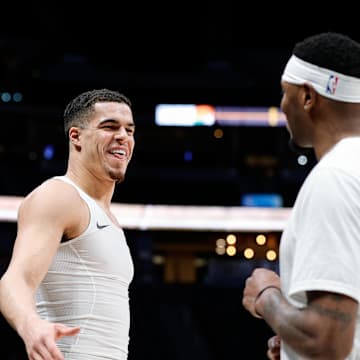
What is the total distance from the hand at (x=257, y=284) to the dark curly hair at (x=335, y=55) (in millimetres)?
444

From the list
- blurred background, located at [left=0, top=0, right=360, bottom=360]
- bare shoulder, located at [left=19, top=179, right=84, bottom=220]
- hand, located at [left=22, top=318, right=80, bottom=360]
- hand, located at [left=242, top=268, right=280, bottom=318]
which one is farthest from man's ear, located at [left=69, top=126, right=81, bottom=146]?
blurred background, located at [left=0, top=0, right=360, bottom=360]

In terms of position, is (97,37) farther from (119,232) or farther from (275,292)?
(275,292)

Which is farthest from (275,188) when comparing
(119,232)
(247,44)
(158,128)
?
(119,232)

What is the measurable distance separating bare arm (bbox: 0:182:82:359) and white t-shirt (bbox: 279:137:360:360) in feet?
2.42

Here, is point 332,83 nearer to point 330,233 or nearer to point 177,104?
point 330,233

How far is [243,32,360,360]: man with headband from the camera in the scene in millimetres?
1484

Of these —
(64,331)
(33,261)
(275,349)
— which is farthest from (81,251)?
(275,349)

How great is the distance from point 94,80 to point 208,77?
198 centimetres

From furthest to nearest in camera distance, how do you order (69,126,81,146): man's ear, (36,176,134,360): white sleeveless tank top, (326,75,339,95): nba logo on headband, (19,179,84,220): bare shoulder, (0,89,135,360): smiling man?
(69,126,81,146): man's ear
(36,176,134,360): white sleeveless tank top
(19,179,84,220): bare shoulder
(0,89,135,360): smiling man
(326,75,339,95): nba logo on headband

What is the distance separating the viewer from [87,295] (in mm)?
2621

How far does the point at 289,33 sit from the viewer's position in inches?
575

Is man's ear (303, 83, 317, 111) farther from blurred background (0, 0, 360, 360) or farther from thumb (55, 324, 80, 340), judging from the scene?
blurred background (0, 0, 360, 360)

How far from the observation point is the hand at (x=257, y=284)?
169 cm

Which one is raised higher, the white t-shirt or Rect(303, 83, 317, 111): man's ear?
Rect(303, 83, 317, 111): man's ear
